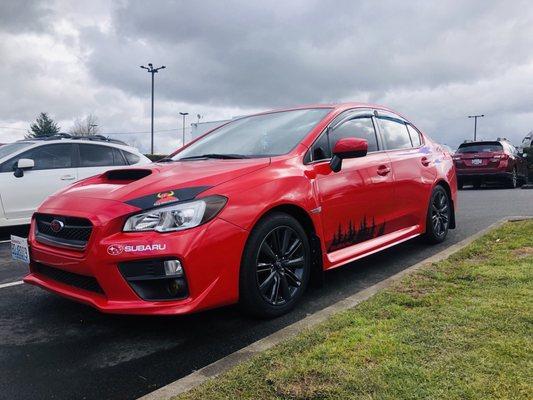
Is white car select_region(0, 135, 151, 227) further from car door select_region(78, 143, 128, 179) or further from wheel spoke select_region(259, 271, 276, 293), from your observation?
wheel spoke select_region(259, 271, 276, 293)

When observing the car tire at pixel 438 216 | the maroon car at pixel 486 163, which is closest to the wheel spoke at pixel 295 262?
the car tire at pixel 438 216

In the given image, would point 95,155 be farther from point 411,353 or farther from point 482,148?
point 482,148

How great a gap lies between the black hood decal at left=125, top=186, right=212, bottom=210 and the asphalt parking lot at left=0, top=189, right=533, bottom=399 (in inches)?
35.8

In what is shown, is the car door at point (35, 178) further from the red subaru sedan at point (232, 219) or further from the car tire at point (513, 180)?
the car tire at point (513, 180)

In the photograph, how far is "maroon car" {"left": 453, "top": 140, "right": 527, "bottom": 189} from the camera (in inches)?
569

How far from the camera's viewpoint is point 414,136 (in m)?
5.73

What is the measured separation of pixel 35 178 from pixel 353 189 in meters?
5.31

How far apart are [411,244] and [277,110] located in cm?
235

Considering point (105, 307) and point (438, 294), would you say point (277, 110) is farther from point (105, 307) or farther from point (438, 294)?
point (105, 307)

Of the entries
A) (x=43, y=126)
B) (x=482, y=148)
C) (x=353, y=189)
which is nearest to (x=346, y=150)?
(x=353, y=189)

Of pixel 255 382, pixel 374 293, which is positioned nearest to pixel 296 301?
pixel 374 293

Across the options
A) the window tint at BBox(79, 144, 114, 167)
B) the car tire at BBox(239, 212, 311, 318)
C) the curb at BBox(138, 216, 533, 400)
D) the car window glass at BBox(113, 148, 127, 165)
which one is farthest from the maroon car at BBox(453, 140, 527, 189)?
the car tire at BBox(239, 212, 311, 318)

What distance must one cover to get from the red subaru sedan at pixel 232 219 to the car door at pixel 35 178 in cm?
364

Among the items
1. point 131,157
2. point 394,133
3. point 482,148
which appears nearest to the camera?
point 394,133
